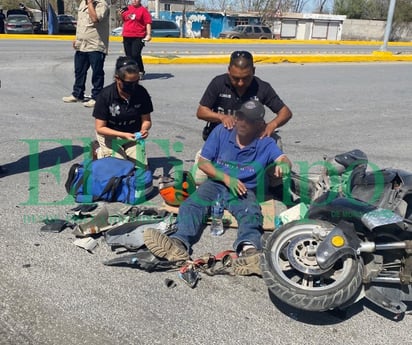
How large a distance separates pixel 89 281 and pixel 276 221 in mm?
1703

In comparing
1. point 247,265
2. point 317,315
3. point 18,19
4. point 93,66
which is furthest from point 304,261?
point 18,19

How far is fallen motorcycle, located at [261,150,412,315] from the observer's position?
2998 millimetres

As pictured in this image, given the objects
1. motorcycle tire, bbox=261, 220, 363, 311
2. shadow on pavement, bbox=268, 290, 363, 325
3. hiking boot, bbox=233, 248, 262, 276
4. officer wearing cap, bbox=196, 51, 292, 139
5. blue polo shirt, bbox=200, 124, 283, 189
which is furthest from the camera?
officer wearing cap, bbox=196, 51, 292, 139

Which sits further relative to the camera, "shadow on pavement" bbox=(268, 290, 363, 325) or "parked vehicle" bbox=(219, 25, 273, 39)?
"parked vehicle" bbox=(219, 25, 273, 39)

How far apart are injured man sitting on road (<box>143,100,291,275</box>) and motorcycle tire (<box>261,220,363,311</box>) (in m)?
0.68

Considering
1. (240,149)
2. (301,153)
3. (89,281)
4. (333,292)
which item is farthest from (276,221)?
(301,153)

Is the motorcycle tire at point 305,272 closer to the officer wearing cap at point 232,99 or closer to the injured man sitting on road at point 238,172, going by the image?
the injured man sitting on road at point 238,172

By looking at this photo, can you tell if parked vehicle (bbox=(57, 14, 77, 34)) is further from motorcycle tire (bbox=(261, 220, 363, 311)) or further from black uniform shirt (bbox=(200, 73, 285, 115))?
motorcycle tire (bbox=(261, 220, 363, 311))

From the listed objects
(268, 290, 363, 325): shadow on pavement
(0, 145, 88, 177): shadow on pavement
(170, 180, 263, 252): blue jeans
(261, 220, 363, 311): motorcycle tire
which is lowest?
(0, 145, 88, 177): shadow on pavement

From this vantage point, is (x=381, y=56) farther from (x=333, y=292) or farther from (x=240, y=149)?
(x=333, y=292)

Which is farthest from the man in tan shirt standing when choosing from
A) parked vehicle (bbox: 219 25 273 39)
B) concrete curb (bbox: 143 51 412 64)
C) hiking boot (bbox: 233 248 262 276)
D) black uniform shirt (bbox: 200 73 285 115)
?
parked vehicle (bbox: 219 25 273 39)

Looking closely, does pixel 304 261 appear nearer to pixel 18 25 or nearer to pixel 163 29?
pixel 18 25

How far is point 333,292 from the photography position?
2.96 meters

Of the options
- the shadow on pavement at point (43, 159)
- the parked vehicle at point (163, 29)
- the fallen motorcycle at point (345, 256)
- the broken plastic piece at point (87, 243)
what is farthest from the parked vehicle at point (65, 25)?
the fallen motorcycle at point (345, 256)
